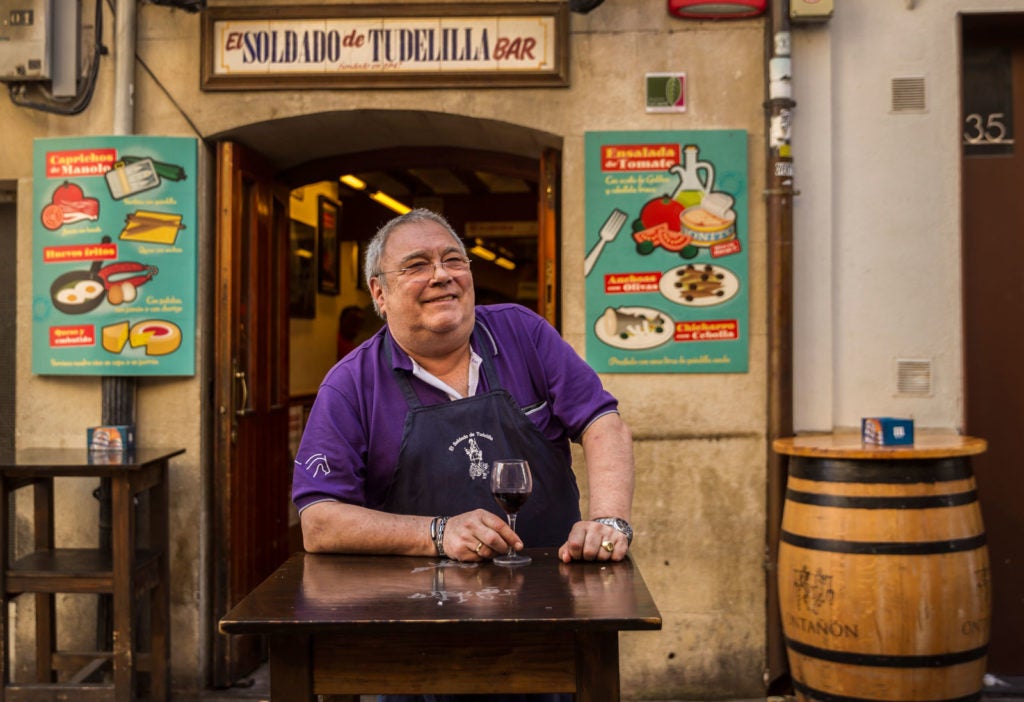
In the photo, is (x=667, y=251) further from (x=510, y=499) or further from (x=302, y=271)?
(x=302, y=271)

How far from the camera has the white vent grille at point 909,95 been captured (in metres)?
4.43

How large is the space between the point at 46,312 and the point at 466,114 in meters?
2.11

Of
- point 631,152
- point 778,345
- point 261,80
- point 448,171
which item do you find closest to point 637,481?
point 778,345

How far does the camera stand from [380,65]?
452 cm

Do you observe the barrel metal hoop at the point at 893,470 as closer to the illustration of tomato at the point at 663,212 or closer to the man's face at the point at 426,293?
the illustration of tomato at the point at 663,212

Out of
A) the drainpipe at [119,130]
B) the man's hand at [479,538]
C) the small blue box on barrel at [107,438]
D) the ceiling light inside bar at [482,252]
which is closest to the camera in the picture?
the man's hand at [479,538]

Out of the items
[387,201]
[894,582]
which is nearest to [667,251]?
[894,582]

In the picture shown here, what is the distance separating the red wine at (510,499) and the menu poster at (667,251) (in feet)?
7.63

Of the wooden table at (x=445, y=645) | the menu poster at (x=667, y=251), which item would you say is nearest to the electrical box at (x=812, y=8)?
the menu poster at (x=667, y=251)

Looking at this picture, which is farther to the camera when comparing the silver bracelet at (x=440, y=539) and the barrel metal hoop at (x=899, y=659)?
the barrel metal hoop at (x=899, y=659)

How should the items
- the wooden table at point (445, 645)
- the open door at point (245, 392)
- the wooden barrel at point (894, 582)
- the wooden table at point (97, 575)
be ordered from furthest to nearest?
1. the open door at point (245, 392)
2. the wooden table at point (97, 575)
3. the wooden barrel at point (894, 582)
4. the wooden table at point (445, 645)

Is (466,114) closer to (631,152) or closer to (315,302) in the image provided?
(631,152)

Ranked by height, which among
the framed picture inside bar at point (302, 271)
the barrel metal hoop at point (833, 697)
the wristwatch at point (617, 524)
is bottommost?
the barrel metal hoop at point (833, 697)

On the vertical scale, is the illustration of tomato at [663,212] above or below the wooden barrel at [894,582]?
above
